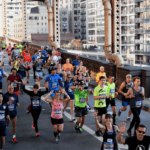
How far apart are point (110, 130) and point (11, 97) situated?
12.3 feet

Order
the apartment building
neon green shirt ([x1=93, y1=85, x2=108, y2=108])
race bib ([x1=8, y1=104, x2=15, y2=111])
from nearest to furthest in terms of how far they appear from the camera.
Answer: race bib ([x1=8, y1=104, x2=15, y2=111]), neon green shirt ([x1=93, y1=85, x2=108, y2=108]), the apartment building

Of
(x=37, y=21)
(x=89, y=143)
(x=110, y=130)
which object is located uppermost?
(x=37, y=21)

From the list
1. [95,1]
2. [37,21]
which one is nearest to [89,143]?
[95,1]

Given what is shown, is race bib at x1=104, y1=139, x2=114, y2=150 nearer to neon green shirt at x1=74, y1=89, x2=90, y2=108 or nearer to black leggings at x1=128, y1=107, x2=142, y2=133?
black leggings at x1=128, y1=107, x2=142, y2=133

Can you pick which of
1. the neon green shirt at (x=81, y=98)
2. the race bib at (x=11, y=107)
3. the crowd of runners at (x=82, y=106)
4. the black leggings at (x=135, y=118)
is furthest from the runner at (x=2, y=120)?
the black leggings at (x=135, y=118)

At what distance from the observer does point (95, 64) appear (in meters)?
22.2

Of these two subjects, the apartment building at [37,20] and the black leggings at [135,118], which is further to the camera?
the apartment building at [37,20]

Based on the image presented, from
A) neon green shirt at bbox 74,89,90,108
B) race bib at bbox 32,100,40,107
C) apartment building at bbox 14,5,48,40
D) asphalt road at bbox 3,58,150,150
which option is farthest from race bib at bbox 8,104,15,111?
apartment building at bbox 14,5,48,40

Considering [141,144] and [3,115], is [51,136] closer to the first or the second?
[3,115]

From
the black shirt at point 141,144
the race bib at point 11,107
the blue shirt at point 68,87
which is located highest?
the blue shirt at point 68,87

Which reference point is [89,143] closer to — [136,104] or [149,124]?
[136,104]

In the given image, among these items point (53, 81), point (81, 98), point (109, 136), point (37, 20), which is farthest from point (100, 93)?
point (37, 20)

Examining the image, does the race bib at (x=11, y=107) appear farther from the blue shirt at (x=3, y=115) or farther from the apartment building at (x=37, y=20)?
the apartment building at (x=37, y=20)

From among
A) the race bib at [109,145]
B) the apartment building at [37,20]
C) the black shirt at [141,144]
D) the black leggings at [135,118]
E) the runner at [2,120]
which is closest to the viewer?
the black shirt at [141,144]
